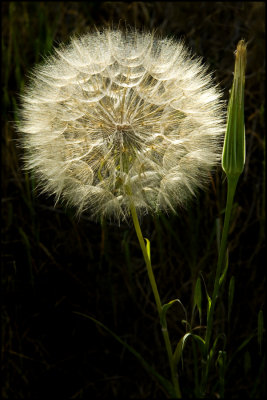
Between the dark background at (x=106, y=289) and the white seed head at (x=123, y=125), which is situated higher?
the white seed head at (x=123, y=125)

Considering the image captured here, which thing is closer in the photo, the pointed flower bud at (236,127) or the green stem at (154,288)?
the pointed flower bud at (236,127)

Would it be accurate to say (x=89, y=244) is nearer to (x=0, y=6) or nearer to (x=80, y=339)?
(x=80, y=339)

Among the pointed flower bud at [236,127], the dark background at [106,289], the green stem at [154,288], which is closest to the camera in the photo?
the pointed flower bud at [236,127]

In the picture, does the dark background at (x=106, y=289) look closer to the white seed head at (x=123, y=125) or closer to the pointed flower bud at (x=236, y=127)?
the white seed head at (x=123, y=125)

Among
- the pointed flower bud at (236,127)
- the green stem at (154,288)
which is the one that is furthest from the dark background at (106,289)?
the pointed flower bud at (236,127)

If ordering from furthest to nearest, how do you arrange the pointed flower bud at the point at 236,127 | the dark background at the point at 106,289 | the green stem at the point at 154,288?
the dark background at the point at 106,289
the green stem at the point at 154,288
the pointed flower bud at the point at 236,127

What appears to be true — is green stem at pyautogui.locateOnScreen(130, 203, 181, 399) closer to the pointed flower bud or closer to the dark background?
the pointed flower bud
